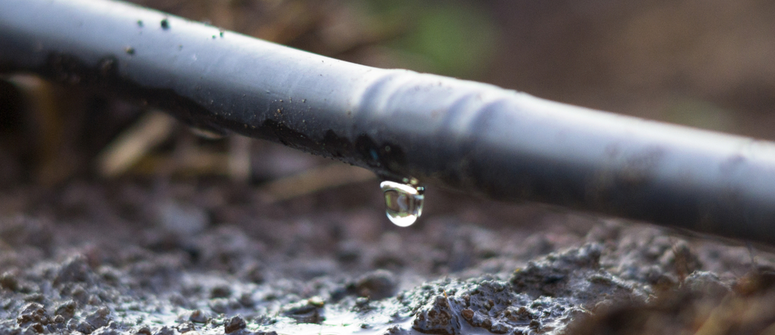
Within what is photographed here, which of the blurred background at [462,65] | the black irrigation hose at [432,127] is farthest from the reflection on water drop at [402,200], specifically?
the blurred background at [462,65]

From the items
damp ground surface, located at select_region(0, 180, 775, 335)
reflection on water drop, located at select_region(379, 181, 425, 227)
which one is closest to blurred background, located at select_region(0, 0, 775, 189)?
damp ground surface, located at select_region(0, 180, 775, 335)

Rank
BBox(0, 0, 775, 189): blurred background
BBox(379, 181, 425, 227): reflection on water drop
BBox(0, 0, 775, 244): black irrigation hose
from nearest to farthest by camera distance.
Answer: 1. BBox(0, 0, 775, 244): black irrigation hose
2. BBox(379, 181, 425, 227): reflection on water drop
3. BBox(0, 0, 775, 189): blurred background

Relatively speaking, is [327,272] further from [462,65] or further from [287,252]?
[462,65]

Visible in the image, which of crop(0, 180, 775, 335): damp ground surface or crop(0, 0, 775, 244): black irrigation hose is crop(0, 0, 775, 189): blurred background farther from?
crop(0, 0, 775, 244): black irrigation hose

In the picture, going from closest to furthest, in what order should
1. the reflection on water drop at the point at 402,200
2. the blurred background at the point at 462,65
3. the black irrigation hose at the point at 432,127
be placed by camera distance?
the black irrigation hose at the point at 432,127 < the reflection on water drop at the point at 402,200 < the blurred background at the point at 462,65

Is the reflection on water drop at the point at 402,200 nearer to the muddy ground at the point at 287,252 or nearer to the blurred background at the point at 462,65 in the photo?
the muddy ground at the point at 287,252

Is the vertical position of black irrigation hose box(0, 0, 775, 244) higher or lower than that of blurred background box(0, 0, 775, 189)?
lower

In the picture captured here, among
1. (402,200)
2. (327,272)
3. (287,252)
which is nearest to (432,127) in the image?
(402,200)

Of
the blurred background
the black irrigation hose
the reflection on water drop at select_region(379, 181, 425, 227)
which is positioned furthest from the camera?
the blurred background

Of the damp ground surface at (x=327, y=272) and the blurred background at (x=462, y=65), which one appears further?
the blurred background at (x=462, y=65)
